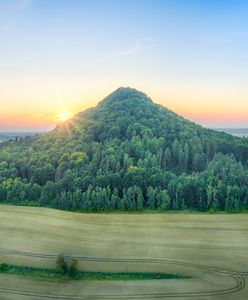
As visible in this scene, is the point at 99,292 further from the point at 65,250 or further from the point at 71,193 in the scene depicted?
the point at 71,193

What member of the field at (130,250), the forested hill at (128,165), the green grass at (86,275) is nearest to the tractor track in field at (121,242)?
the field at (130,250)

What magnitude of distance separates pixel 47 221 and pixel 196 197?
3002 cm

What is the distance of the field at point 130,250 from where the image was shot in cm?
4794

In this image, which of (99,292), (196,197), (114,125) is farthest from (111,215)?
(114,125)

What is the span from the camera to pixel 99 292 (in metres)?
47.5

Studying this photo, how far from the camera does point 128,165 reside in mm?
96875

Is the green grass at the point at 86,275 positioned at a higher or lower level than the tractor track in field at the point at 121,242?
lower

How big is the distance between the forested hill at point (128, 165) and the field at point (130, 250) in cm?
660

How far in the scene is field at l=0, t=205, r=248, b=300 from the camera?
157 ft

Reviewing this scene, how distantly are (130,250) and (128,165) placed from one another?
1508 inches

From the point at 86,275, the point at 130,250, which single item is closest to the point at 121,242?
the point at 130,250

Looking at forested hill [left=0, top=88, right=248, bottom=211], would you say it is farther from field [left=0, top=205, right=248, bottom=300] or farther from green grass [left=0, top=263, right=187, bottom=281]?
green grass [left=0, top=263, right=187, bottom=281]

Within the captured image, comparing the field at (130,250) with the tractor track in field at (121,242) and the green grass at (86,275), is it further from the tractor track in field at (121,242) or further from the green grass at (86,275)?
the green grass at (86,275)

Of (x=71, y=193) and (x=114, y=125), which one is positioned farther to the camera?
(x=114, y=125)
